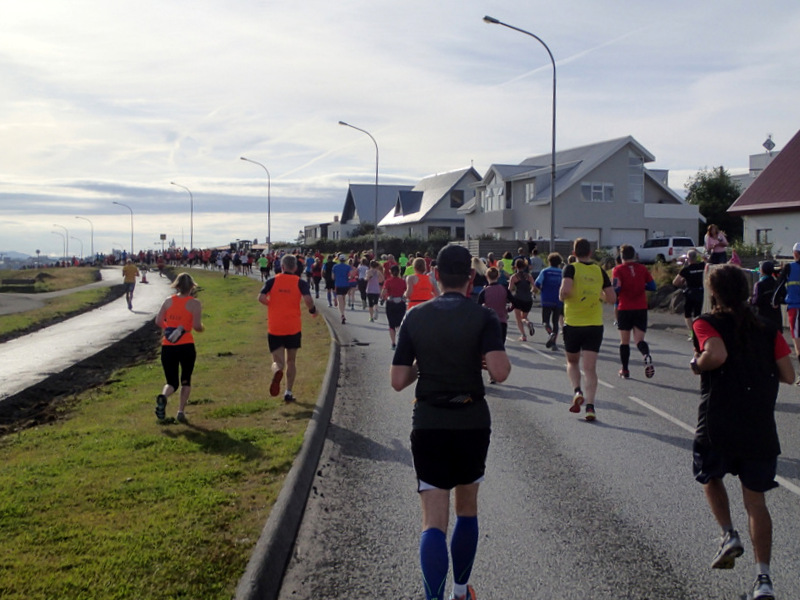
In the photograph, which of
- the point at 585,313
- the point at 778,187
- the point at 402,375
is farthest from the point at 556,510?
the point at 778,187

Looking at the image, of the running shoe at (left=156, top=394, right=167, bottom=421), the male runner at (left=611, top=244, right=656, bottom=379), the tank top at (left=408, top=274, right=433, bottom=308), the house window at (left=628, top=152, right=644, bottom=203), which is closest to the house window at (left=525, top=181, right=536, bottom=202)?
the house window at (left=628, top=152, right=644, bottom=203)

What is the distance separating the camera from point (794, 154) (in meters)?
37.7

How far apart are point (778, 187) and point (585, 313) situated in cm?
3167

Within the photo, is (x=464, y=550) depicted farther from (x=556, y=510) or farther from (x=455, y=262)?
(x=556, y=510)

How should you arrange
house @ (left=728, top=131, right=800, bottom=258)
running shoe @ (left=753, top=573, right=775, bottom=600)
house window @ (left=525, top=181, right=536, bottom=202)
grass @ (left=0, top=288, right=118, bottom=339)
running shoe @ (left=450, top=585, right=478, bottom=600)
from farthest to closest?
house window @ (left=525, top=181, right=536, bottom=202)
house @ (left=728, top=131, right=800, bottom=258)
grass @ (left=0, top=288, right=118, bottom=339)
running shoe @ (left=753, top=573, right=775, bottom=600)
running shoe @ (left=450, top=585, right=478, bottom=600)

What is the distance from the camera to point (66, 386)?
14.6 meters

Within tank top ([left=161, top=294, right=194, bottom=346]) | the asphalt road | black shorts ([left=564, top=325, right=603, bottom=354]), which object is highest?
tank top ([left=161, top=294, right=194, bottom=346])

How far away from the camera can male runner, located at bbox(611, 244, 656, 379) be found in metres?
11.5

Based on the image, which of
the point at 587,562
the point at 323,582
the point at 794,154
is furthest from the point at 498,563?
the point at 794,154

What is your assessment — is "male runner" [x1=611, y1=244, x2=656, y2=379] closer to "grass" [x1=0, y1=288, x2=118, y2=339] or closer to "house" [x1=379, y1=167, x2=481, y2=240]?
"grass" [x1=0, y1=288, x2=118, y2=339]

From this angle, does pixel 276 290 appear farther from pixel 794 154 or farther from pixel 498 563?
pixel 794 154

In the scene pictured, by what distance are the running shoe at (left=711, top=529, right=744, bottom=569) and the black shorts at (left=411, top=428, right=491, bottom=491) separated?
1529 mm

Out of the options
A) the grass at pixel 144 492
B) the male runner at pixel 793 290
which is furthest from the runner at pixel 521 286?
the grass at pixel 144 492

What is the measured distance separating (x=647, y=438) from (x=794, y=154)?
34329 millimetres
